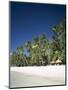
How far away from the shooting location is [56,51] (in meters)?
2.86

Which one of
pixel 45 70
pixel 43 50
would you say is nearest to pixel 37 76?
pixel 45 70

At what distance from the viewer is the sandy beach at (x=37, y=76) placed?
273 cm

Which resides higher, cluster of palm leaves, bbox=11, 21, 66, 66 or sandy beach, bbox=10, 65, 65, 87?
cluster of palm leaves, bbox=11, 21, 66, 66

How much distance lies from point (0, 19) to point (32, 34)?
36 cm

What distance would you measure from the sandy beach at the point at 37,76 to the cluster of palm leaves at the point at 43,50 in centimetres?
6

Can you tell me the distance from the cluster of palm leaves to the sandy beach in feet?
0.20

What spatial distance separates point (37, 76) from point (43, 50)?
0.27m

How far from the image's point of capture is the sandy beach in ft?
8.96

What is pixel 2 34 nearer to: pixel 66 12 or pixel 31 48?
pixel 31 48

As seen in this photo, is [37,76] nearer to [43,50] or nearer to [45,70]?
[45,70]

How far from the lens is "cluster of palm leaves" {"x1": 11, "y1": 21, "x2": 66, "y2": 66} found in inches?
108

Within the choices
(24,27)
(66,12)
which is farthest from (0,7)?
(66,12)

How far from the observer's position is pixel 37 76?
2793 mm

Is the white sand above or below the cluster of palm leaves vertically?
below
